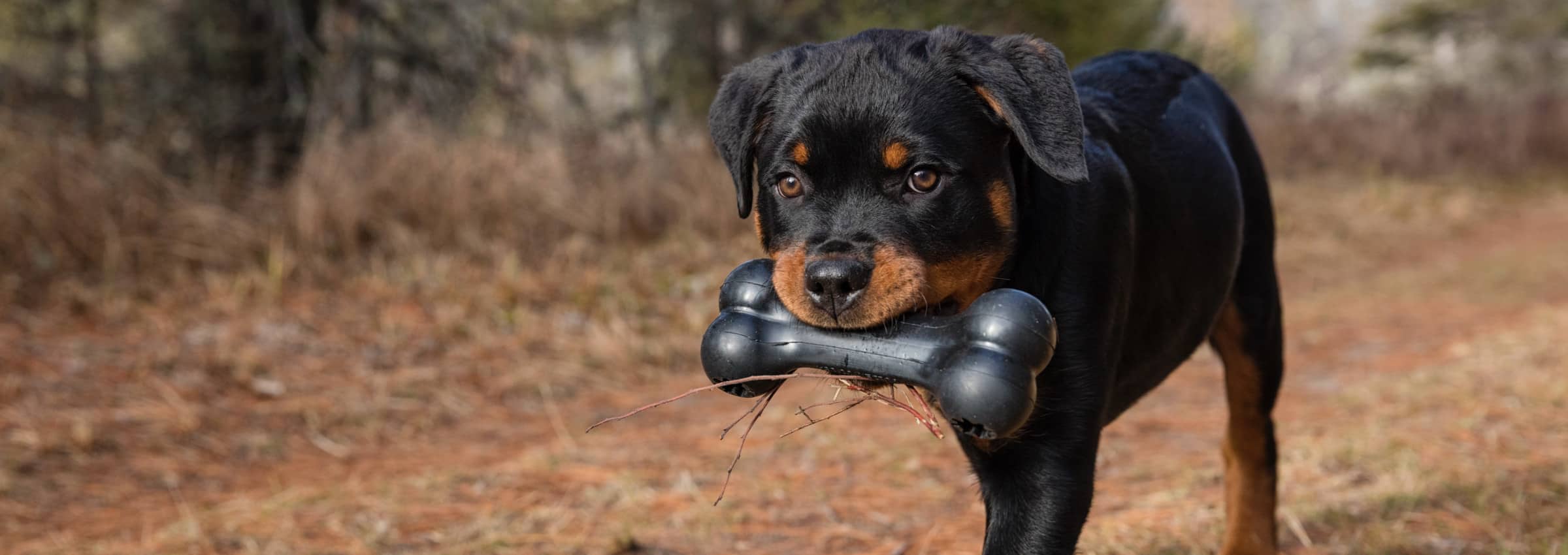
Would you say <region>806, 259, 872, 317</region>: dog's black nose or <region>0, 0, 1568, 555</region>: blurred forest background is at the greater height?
<region>806, 259, 872, 317</region>: dog's black nose

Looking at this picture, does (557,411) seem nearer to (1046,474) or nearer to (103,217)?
(103,217)

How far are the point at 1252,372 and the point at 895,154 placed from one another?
1.75 m

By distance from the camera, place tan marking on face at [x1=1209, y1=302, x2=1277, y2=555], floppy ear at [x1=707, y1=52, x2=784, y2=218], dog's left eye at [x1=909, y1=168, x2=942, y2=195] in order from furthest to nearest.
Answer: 1. tan marking on face at [x1=1209, y1=302, x2=1277, y2=555]
2. floppy ear at [x1=707, y1=52, x2=784, y2=218]
3. dog's left eye at [x1=909, y1=168, x2=942, y2=195]

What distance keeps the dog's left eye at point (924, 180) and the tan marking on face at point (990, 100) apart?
19 cm

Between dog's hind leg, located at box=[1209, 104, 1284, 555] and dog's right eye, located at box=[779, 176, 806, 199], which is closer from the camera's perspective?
dog's right eye, located at box=[779, 176, 806, 199]

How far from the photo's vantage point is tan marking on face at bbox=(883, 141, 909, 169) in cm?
245

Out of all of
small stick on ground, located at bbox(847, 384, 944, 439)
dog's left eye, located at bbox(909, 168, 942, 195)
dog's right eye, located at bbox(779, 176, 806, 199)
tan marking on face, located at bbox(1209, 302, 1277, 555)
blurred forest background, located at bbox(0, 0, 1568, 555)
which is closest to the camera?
small stick on ground, located at bbox(847, 384, 944, 439)

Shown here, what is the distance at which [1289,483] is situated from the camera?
415 centimetres

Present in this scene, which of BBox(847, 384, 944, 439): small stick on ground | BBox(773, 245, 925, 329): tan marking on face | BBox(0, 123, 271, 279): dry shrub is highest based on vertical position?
BBox(773, 245, 925, 329): tan marking on face

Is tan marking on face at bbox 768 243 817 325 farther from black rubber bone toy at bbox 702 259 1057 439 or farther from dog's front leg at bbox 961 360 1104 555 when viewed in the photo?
dog's front leg at bbox 961 360 1104 555

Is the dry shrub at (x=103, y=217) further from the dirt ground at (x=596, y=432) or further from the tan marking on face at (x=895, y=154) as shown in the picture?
the tan marking on face at (x=895, y=154)

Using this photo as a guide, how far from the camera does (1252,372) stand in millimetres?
3615

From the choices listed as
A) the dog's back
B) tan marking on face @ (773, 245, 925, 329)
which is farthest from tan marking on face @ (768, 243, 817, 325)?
the dog's back

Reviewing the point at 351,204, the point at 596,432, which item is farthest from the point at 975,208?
the point at 351,204
